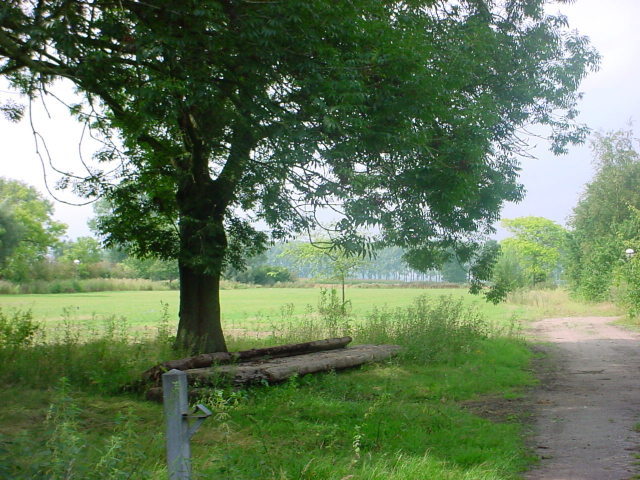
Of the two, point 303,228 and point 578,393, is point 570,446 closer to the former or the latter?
point 578,393

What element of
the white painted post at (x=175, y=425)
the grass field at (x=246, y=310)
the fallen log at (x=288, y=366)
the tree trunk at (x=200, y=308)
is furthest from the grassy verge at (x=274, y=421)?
the grass field at (x=246, y=310)

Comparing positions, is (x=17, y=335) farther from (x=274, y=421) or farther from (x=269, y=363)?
(x=274, y=421)

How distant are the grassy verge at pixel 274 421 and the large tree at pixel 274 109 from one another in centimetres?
248

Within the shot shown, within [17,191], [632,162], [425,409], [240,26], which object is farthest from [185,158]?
[17,191]

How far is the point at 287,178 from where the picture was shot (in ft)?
33.3

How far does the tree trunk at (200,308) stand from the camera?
1338 centimetres

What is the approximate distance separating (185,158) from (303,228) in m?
2.79

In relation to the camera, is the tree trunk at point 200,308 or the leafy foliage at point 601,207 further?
the leafy foliage at point 601,207

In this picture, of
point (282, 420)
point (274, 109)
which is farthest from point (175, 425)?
point (274, 109)

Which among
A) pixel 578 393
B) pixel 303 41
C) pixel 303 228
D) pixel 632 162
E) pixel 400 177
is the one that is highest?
pixel 632 162

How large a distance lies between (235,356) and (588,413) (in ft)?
18.5

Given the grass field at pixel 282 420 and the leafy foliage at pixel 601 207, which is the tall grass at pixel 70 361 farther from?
the leafy foliage at pixel 601 207

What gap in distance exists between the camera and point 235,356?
10516 millimetres

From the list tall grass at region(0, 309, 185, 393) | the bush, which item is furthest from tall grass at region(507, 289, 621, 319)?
the bush
